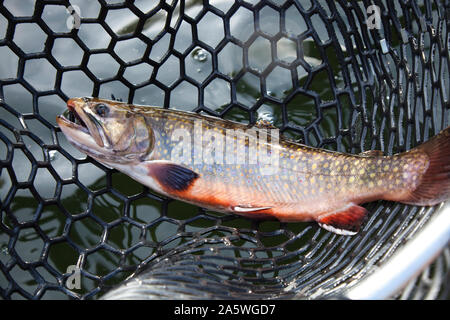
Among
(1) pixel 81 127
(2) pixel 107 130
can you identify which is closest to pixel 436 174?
(2) pixel 107 130

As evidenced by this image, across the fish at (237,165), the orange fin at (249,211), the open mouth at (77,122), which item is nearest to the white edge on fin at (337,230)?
the fish at (237,165)

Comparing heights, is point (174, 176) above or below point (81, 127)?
below

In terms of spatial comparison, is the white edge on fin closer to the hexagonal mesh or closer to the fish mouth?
the hexagonal mesh

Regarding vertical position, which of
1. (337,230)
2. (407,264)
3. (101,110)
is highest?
(101,110)

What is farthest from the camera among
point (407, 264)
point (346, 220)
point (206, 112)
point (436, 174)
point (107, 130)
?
point (206, 112)

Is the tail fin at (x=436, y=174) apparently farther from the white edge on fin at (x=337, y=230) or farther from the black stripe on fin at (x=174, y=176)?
the black stripe on fin at (x=174, y=176)

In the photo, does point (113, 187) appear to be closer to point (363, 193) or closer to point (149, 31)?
point (149, 31)

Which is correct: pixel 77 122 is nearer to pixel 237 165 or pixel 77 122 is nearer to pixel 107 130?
pixel 107 130
